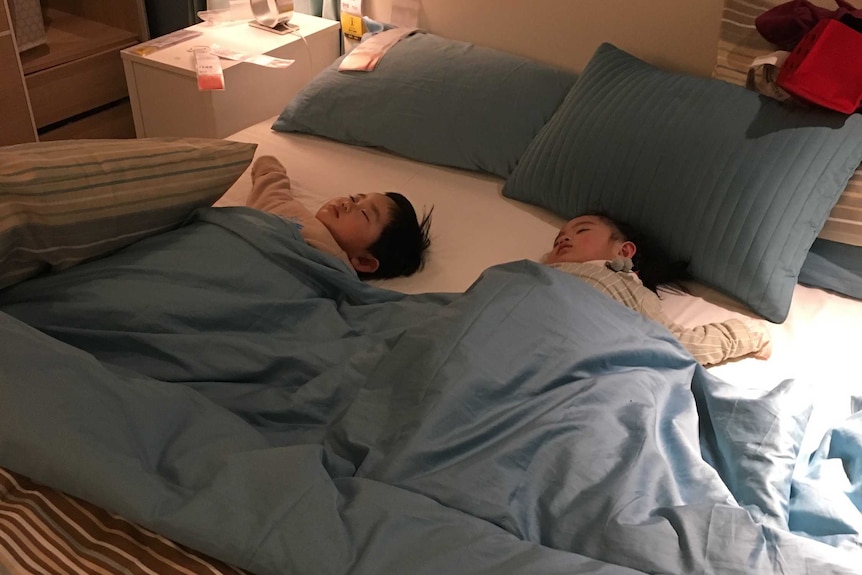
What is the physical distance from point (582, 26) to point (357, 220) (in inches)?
35.5

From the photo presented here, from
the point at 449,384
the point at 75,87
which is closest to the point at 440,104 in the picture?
the point at 449,384

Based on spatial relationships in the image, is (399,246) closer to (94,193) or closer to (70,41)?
(94,193)

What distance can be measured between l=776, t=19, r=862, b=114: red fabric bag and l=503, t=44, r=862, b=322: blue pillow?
4cm

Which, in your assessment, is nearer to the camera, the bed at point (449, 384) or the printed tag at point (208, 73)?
the bed at point (449, 384)

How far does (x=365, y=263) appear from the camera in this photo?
1712mm

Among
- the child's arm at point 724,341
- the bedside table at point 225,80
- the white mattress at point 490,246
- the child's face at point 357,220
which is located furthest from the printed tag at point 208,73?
the child's arm at point 724,341

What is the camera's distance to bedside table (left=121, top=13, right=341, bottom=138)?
2328 mm

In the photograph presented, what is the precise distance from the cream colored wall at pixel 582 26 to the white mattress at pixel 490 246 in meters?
0.47

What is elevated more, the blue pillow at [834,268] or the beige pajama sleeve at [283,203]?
the beige pajama sleeve at [283,203]

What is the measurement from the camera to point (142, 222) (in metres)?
1.41

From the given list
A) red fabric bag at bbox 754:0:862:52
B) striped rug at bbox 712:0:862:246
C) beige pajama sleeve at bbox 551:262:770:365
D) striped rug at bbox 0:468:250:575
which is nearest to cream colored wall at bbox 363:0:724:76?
striped rug at bbox 712:0:862:246

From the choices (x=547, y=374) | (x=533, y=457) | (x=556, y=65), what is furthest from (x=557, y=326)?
(x=556, y=65)

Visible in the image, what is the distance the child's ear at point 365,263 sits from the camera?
1.70 metres

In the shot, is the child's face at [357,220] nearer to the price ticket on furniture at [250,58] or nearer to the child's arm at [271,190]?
the child's arm at [271,190]
